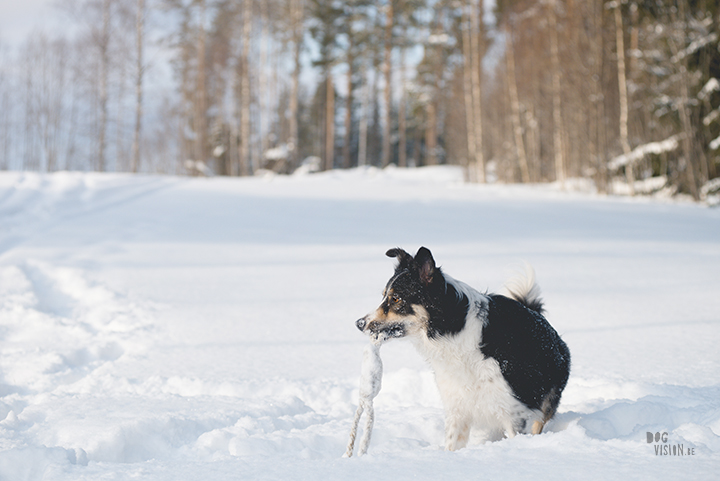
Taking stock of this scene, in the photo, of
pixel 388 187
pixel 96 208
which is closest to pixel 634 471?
pixel 96 208

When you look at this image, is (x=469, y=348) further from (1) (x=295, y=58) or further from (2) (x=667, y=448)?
(1) (x=295, y=58)

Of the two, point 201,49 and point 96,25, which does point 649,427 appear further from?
point 201,49

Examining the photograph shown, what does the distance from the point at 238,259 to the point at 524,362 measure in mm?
5204

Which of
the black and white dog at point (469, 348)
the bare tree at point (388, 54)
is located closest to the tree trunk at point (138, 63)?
the bare tree at point (388, 54)

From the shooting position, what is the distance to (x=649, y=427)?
2.55 meters

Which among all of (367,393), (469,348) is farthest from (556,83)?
(367,393)

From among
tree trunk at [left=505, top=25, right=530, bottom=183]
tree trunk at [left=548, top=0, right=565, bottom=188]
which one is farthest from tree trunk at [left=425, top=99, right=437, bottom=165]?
tree trunk at [left=548, top=0, right=565, bottom=188]

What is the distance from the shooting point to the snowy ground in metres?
2.11

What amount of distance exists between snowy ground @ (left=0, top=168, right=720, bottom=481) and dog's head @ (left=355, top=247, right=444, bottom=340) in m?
0.68

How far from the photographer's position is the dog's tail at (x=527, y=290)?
10.7 feet

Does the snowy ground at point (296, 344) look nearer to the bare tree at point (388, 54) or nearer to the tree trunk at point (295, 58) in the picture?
the tree trunk at point (295, 58)

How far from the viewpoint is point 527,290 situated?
329 cm

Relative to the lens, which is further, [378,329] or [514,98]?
[514,98]

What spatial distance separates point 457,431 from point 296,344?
2.02 meters
